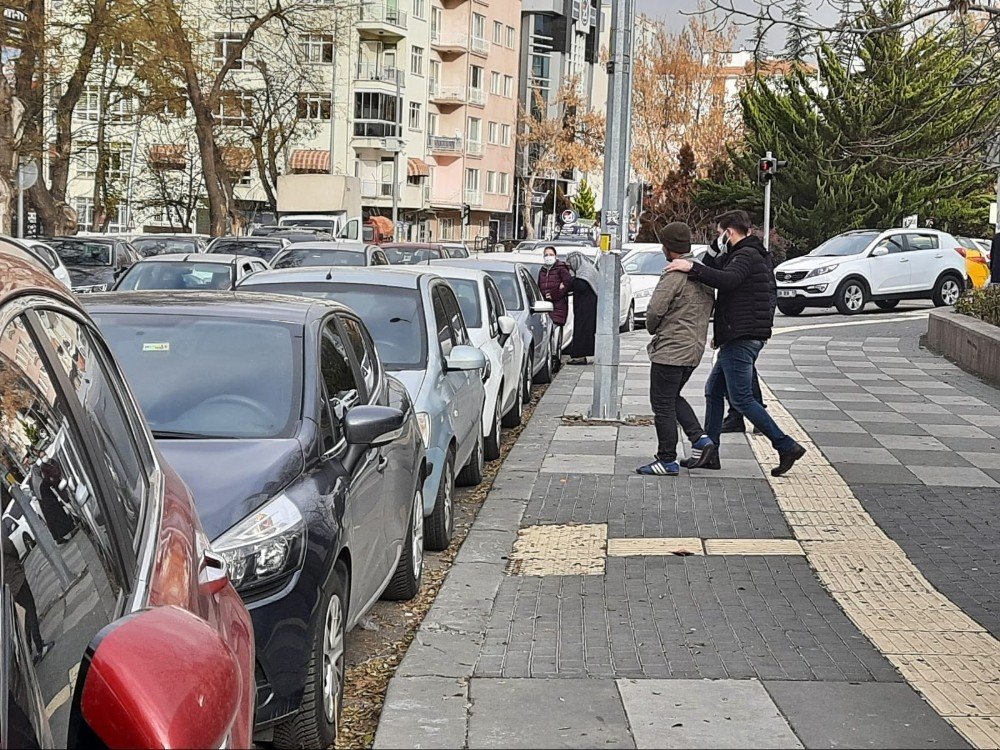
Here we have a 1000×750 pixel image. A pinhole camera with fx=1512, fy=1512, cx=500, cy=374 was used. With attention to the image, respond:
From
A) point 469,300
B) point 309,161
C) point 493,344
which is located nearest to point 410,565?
point 493,344

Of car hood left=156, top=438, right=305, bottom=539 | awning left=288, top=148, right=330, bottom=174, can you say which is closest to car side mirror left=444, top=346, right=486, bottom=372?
car hood left=156, top=438, right=305, bottom=539

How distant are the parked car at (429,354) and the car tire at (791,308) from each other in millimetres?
21807

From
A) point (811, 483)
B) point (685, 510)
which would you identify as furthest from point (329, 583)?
point (811, 483)

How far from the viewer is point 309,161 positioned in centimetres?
7775

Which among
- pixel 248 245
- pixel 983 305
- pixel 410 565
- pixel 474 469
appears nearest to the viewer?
pixel 410 565

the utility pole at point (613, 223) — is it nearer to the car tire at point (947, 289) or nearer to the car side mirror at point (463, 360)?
the car side mirror at point (463, 360)

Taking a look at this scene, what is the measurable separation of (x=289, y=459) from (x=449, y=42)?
84545 millimetres

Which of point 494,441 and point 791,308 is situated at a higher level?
point 791,308

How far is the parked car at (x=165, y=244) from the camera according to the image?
117ft

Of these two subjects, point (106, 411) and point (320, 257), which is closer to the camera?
point (106, 411)

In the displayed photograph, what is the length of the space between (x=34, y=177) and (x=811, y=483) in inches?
1074

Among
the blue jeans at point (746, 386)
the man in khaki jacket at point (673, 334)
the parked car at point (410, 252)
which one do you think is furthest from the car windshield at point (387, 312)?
the parked car at point (410, 252)

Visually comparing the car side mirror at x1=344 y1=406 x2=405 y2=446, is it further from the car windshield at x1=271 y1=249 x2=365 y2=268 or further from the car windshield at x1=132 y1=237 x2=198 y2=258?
the car windshield at x1=132 y1=237 x2=198 y2=258

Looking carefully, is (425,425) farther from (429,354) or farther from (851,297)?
(851,297)
